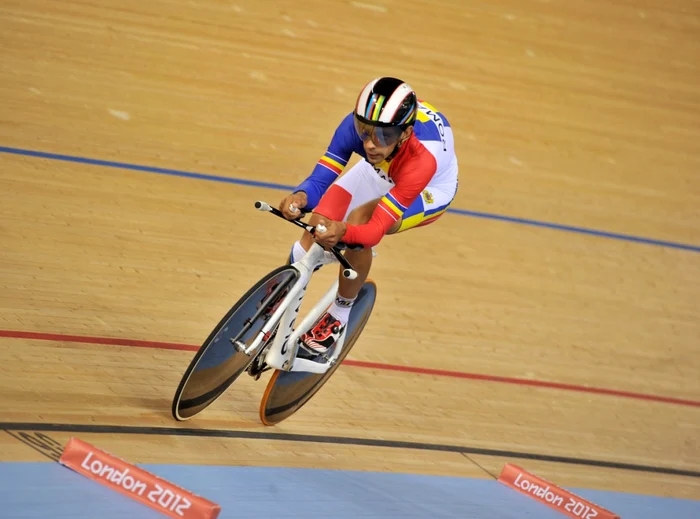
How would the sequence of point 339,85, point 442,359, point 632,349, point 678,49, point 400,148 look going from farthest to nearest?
point 678,49 → point 339,85 → point 632,349 → point 442,359 → point 400,148

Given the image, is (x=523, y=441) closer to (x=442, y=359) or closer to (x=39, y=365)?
(x=442, y=359)

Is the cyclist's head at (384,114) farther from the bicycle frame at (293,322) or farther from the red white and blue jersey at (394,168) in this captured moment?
the bicycle frame at (293,322)

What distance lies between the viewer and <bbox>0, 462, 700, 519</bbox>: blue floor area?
2707 millimetres

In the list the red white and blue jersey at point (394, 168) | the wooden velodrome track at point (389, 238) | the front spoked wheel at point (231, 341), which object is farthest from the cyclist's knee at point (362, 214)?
the wooden velodrome track at point (389, 238)

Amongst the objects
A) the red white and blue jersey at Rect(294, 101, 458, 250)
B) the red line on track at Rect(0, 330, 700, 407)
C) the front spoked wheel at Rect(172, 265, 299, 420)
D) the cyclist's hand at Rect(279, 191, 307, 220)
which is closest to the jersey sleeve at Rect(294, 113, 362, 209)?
the red white and blue jersey at Rect(294, 101, 458, 250)

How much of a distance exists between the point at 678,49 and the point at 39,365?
5.88 m

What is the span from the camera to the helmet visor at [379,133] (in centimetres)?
293

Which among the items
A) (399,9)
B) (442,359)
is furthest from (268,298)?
(399,9)

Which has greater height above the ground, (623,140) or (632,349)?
(623,140)

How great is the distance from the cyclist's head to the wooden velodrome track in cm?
129

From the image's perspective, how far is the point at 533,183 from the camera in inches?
241

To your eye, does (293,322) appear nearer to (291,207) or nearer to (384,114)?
(291,207)

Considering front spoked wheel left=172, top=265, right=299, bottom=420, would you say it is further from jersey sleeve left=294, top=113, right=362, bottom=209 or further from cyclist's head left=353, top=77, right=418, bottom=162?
cyclist's head left=353, top=77, right=418, bottom=162

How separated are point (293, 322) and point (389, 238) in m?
2.11
